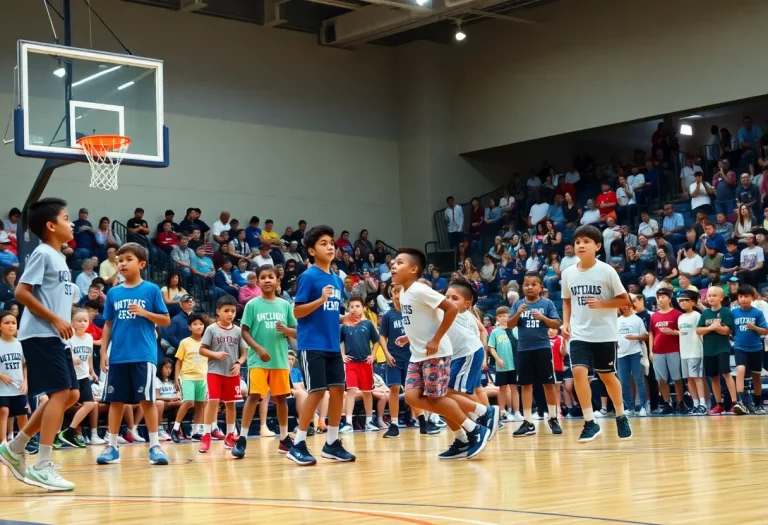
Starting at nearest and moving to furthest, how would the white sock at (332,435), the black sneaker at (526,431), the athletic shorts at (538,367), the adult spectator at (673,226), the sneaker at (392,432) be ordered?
the white sock at (332,435), the black sneaker at (526,431), the athletic shorts at (538,367), the sneaker at (392,432), the adult spectator at (673,226)

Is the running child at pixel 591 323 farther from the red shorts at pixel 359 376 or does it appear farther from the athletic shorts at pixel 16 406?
the athletic shorts at pixel 16 406

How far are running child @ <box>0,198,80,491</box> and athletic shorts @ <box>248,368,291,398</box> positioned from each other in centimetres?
311

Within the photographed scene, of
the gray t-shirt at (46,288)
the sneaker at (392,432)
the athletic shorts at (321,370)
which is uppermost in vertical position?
the gray t-shirt at (46,288)

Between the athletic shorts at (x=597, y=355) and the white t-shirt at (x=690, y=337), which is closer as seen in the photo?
the athletic shorts at (x=597, y=355)

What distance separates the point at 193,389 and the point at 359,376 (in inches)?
86.6

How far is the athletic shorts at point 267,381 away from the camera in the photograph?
995cm

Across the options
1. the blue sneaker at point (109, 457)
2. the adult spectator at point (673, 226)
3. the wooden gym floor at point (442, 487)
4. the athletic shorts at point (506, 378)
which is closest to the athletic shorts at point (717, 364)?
the athletic shorts at point (506, 378)

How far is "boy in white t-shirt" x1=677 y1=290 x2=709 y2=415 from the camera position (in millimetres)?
15031

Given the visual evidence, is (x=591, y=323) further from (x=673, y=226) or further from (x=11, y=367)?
(x=673, y=226)

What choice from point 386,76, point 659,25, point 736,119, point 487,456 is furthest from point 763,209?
point 487,456

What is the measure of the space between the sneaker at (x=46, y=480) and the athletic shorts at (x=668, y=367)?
10.8 metres

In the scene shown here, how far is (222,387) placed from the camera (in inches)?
421

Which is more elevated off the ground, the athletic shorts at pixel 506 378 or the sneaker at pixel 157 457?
the athletic shorts at pixel 506 378

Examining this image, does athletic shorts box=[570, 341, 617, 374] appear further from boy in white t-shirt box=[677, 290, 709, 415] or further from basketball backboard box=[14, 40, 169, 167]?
basketball backboard box=[14, 40, 169, 167]
